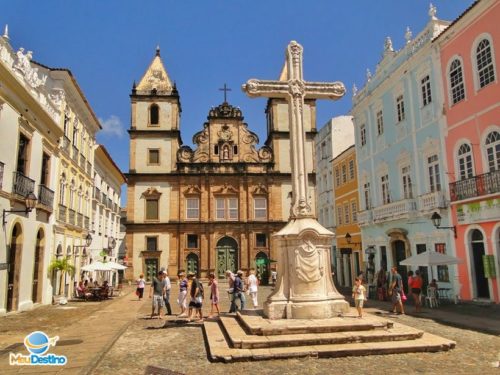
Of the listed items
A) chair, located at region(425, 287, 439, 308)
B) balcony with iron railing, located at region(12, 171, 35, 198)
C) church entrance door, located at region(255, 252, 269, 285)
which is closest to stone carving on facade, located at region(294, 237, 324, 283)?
chair, located at region(425, 287, 439, 308)

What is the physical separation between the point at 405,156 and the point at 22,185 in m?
16.4

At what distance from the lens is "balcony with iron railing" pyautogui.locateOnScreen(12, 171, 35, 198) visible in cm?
1518

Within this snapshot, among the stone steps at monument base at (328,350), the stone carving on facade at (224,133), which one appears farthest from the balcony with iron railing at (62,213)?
the stone carving on facade at (224,133)

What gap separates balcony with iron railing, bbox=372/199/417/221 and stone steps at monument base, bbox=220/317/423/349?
11.3m

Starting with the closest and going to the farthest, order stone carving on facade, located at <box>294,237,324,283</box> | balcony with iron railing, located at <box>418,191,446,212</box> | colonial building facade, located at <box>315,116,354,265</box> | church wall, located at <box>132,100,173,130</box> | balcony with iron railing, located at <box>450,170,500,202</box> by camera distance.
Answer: stone carving on facade, located at <box>294,237,324,283</box>, balcony with iron railing, located at <box>450,170,500,202</box>, balcony with iron railing, located at <box>418,191,446,212</box>, colonial building facade, located at <box>315,116,354,265</box>, church wall, located at <box>132,100,173,130</box>

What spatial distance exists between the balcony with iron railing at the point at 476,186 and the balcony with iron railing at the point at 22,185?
16.1m

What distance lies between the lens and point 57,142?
2019 centimetres

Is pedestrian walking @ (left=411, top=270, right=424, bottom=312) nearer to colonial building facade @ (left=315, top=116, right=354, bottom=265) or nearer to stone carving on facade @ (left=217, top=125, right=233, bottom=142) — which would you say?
colonial building facade @ (left=315, top=116, right=354, bottom=265)

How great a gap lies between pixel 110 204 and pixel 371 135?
2200cm

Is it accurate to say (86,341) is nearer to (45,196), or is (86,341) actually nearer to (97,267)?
(45,196)

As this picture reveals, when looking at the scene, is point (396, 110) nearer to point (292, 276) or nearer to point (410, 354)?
point (292, 276)

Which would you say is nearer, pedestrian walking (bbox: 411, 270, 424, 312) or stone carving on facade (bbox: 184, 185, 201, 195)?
pedestrian walking (bbox: 411, 270, 424, 312)

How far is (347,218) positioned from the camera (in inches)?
1116

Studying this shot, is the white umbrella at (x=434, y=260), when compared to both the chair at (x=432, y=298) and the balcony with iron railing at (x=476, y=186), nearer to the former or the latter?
the chair at (x=432, y=298)
